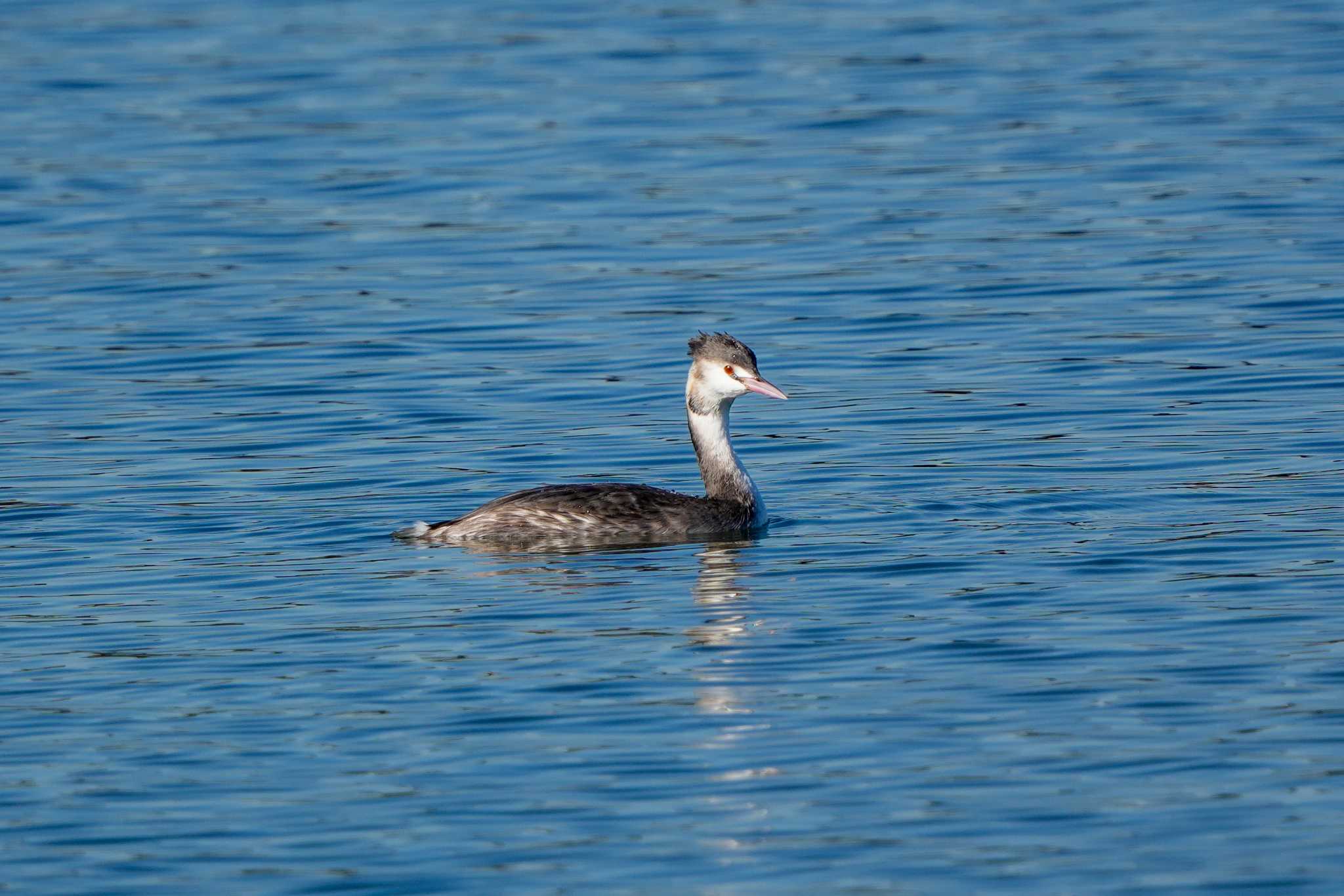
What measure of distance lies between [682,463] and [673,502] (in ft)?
8.67

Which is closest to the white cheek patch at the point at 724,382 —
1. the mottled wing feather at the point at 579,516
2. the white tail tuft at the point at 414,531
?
the mottled wing feather at the point at 579,516

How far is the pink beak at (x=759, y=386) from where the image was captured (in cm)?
1588

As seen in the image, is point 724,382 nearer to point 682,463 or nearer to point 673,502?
point 673,502

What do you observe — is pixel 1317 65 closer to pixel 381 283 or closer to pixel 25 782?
pixel 381 283

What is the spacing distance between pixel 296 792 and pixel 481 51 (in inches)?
1179

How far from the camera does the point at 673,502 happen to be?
15664mm

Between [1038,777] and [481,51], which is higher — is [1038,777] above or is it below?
below

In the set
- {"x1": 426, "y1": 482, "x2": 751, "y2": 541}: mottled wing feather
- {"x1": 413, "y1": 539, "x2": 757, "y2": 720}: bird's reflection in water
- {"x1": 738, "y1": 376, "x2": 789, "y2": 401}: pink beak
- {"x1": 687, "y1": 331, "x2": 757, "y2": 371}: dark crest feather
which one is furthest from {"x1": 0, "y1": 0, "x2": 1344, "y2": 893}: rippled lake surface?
{"x1": 687, "y1": 331, "x2": 757, "y2": 371}: dark crest feather

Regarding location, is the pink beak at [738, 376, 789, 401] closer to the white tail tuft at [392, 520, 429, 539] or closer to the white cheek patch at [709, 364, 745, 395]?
the white cheek patch at [709, 364, 745, 395]

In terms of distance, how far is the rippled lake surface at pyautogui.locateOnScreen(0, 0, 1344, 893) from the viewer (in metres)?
10.3

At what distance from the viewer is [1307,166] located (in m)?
28.2

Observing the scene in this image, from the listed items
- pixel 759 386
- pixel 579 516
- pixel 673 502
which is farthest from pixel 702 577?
pixel 759 386

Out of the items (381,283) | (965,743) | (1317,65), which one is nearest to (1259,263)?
(381,283)

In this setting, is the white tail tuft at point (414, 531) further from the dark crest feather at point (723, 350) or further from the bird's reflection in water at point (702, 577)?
the dark crest feather at point (723, 350)
